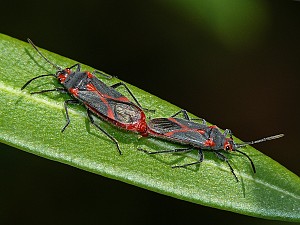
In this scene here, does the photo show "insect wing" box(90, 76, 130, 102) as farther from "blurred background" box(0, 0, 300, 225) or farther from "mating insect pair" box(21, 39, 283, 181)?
"blurred background" box(0, 0, 300, 225)

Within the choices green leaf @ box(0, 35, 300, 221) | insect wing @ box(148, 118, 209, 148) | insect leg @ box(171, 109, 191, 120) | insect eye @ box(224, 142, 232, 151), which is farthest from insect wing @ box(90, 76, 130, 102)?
insect eye @ box(224, 142, 232, 151)

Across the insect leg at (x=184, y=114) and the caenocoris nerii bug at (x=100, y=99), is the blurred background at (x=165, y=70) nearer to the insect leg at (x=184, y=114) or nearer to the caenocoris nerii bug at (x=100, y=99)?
the caenocoris nerii bug at (x=100, y=99)

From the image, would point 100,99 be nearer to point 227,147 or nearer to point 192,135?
point 192,135

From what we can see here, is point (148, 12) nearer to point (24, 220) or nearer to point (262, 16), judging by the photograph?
point (262, 16)

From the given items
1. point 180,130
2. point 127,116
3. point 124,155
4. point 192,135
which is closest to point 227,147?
point 192,135

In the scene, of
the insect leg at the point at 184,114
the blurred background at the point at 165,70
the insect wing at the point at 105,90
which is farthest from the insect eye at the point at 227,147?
the blurred background at the point at 165,70

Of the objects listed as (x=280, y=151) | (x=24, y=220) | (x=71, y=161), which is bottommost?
(x=24, y=220)

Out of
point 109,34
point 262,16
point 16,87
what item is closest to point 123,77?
point 109,34
